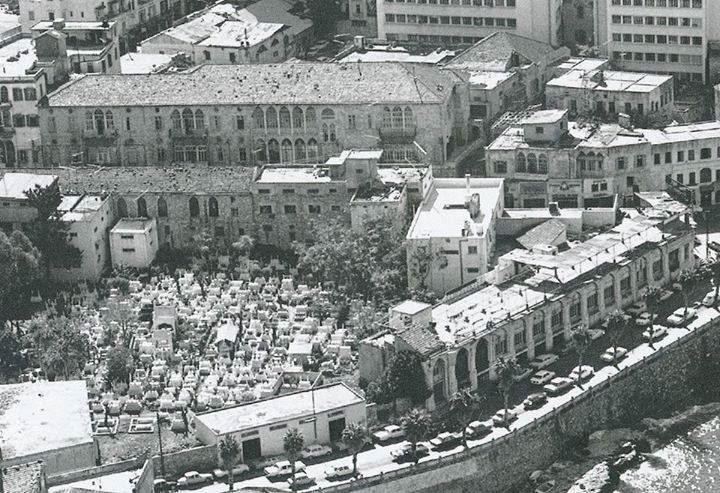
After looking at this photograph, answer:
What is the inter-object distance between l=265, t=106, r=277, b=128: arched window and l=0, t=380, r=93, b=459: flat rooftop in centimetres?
4694

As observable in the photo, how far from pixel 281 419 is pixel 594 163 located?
47854 millimetres

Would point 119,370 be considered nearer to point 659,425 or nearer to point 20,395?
point 20,395

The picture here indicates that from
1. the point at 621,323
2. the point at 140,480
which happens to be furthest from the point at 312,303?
the point at 140,480

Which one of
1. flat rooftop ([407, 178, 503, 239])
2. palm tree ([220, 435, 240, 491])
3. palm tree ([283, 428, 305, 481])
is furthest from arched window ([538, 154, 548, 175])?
palm tree ([220, 435, 240, 491])

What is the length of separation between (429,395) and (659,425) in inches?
699

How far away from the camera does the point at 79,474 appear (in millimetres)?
142875

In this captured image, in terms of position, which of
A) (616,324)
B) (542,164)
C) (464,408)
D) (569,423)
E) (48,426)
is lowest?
(569,423)

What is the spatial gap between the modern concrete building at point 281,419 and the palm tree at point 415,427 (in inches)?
177

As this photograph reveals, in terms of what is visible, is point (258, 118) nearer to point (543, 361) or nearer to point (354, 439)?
point (543, 361)

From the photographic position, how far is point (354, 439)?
5753 inches

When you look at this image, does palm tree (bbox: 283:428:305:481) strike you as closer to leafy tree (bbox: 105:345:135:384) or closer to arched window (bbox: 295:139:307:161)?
leafy tree (bbox: 105:345:135:384)

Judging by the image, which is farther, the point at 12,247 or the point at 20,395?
the point at 12,247

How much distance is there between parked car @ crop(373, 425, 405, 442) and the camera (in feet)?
497

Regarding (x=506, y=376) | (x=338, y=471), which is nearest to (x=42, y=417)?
(x=338, y=471)
